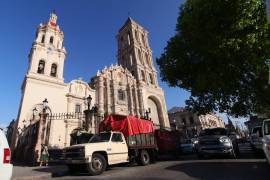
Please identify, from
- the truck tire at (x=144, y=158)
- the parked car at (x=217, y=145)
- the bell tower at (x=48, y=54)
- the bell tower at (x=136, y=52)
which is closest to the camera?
the parked car at (x=217, y=145)

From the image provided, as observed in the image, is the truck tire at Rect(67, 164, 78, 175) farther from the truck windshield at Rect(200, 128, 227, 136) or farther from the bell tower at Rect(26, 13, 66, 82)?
the bell tower at Rect(26, 13, 66, 82)

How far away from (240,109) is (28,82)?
88.5 ft

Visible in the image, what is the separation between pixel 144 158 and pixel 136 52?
3797 cm

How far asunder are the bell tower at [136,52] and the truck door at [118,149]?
107 ft

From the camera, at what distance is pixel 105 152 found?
32.1 feet

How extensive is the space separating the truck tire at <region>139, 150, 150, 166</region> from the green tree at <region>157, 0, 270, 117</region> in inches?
270

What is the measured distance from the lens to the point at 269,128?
805cm

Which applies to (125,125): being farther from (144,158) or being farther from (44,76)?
(44,76)

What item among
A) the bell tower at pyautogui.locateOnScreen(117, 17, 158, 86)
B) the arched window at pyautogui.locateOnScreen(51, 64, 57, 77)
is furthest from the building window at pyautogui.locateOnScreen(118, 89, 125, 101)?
the arched window at pyautogui.locateOnScreen(51, 64, 57, 77)

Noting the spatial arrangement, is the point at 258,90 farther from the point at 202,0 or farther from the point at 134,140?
the point at 134,140

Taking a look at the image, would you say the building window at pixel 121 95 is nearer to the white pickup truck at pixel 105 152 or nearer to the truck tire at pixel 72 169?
the white pickup truck at pixel 105 152

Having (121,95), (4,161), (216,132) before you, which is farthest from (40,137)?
(121,95)

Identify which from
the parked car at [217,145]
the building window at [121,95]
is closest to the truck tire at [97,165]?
the parked car at [217,145]

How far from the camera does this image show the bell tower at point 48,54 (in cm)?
2873
